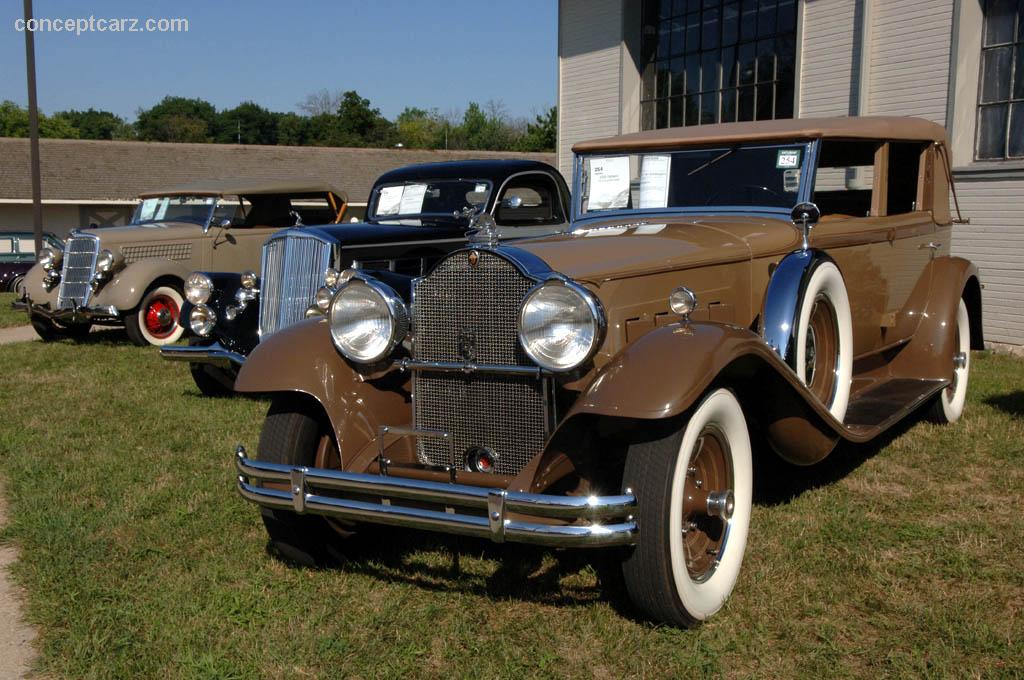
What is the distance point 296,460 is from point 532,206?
4587mm

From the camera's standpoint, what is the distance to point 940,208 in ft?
19.2

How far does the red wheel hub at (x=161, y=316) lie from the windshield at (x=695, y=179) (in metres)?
6.45

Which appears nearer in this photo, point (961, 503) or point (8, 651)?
point (8, 651)

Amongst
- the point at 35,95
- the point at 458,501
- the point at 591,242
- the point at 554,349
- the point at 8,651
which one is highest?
the point at 35,95

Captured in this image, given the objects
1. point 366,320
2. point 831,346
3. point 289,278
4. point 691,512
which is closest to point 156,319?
point 289,278

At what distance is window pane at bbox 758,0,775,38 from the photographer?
34.8 ft

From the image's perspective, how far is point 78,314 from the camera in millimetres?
9781

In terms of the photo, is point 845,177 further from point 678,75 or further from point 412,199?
point 678,75

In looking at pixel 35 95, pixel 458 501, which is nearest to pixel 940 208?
pixel 458 501

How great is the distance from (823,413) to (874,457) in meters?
1.67

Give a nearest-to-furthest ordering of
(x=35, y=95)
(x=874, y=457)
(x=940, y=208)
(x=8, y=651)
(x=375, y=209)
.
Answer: (x=8, y=651) < (x=874, y=457) < (x=940, y=208) < (x=375, y=209) < (x=35, y=95)

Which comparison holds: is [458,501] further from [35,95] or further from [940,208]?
[35,95]

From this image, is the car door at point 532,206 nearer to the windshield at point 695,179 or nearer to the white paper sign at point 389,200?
the white paper sign at point 389,200

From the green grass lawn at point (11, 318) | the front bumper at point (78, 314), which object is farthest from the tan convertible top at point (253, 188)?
the green grass lawn at point (11, 318)
